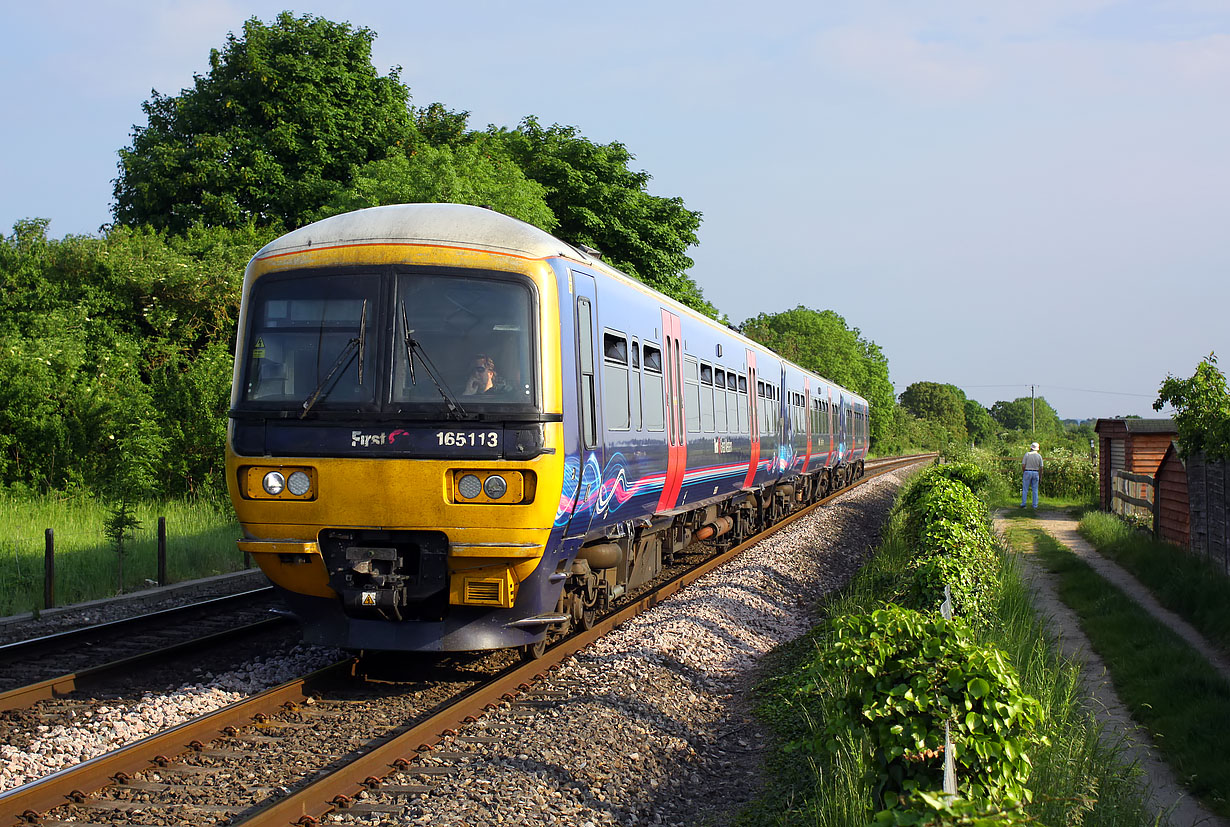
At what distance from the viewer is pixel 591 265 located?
8195 millimetres

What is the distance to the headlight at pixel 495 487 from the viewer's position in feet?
22.2

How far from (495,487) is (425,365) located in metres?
0.94

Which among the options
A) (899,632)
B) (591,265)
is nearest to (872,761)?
(899,632)

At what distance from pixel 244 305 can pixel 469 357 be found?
5.68ft

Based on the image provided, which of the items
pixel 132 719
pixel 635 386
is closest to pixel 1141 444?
pixel 635 386

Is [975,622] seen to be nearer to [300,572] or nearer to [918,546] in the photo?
[918,546]

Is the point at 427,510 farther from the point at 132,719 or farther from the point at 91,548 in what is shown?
the point at 91,548

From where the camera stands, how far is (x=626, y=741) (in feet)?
20.1

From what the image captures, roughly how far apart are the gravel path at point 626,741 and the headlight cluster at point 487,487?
1.35 m

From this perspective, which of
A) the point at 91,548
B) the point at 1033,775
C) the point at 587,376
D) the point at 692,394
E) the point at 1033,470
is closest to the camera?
the point at 1033,775

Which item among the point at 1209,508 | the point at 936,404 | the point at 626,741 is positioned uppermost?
the point at 936,404

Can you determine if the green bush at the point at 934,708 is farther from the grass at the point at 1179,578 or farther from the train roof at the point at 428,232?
the grass at the point at 1179,578

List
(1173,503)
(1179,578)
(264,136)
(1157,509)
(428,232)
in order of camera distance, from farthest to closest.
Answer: (264,136) < (1157,509) < (1173,503) < (1179,578) < (428,232)

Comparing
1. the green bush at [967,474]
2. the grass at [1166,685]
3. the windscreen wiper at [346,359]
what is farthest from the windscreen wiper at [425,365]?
the green bush at [967,474]
